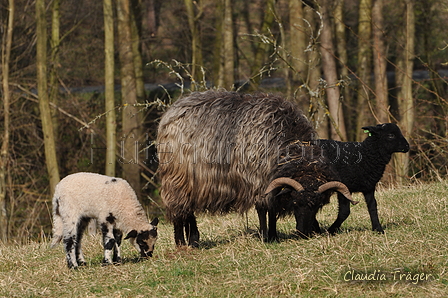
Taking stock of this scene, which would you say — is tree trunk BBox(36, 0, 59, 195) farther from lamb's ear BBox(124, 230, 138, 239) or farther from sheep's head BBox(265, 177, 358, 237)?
sheep's head BBox(265, 177, 358, 237)

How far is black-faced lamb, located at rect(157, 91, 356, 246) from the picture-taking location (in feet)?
24.3

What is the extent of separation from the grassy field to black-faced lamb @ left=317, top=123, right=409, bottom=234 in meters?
0.58

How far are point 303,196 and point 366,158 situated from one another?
1317mm

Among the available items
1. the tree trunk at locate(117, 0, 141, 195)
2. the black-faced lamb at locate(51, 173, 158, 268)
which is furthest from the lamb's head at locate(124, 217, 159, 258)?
the tree trunk at locate(117, 0, 141, 195)

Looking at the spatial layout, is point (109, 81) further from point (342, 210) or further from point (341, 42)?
point (342, 210)

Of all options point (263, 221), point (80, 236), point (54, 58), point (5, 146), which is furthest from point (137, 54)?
point (80, 236)

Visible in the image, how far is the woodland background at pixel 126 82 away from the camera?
15.2 meters

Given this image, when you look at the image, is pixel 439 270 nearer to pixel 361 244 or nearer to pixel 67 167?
pixel 361 244

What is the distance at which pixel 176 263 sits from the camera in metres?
→ 6.72

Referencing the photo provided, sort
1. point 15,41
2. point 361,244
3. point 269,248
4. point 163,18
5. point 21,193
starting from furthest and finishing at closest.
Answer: point 163,18 < point 15,41 < point 21,193 < point 269,248 < point 361,244

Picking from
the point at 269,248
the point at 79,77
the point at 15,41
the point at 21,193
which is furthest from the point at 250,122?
the point at 79,77

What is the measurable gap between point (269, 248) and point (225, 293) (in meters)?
1.50

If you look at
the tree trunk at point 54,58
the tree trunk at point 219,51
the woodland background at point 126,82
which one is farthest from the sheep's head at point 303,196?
the tree trunk at point 54,58

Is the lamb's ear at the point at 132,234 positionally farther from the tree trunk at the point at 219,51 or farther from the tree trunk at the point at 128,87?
the tree trunk at the point at 219,51
